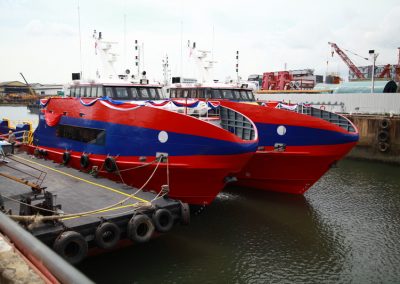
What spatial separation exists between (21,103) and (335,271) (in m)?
104

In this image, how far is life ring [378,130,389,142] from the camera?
23894mm

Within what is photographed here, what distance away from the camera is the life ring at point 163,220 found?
29.0 ft

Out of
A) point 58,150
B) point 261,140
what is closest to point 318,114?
point 261,140

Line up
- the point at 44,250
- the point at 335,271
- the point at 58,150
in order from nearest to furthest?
the point at 44,250, the point at 335,271, the point at 58,150

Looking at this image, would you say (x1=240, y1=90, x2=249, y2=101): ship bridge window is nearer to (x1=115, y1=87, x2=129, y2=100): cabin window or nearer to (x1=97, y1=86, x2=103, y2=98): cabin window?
(x1=115, y1=87, x2=129, y2=100): cabin window

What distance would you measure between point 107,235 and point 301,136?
8625 mm

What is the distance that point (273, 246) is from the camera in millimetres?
10516

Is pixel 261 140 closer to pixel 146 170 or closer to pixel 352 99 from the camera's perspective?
pixel 146 170

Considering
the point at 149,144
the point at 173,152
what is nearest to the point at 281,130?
the point at 173,152

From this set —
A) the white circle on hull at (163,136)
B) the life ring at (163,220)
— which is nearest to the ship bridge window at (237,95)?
the white circle on hull at (163,136)

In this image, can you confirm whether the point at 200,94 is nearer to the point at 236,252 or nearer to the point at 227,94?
the point at 227,94

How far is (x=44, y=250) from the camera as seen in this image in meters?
3.54

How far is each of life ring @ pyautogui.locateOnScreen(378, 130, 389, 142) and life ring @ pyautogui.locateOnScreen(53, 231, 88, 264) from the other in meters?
22.0

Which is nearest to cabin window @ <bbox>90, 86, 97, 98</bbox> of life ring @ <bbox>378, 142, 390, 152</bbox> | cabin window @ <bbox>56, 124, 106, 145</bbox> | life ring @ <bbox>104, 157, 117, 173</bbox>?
cabin window @ <bbox>56, 124, 106, 145</bbox>
